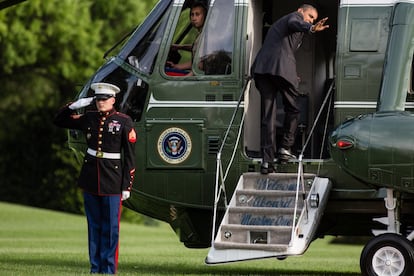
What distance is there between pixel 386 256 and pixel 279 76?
7.27 ft

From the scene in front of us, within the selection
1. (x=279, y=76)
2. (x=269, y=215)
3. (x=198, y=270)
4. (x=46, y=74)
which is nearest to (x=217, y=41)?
(x=279, y=76)

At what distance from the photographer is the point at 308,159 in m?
13.4

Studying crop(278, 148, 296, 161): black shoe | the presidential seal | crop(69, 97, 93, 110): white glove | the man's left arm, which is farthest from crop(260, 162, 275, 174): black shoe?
crop(69, 97, 93, 110): white glove

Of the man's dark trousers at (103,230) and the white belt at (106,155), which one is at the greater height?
the white belt at (106,155)

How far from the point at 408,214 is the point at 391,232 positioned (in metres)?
0.81

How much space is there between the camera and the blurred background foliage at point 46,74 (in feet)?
120

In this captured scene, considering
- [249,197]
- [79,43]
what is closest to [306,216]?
[249,197]

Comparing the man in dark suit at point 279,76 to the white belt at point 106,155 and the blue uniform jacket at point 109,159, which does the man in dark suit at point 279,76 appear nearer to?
the blue uniform jacket at point 109,159

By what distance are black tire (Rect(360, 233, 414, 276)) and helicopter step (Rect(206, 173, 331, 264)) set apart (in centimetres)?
64

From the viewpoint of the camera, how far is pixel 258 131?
45.1 ft

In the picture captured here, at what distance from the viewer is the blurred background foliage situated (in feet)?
120

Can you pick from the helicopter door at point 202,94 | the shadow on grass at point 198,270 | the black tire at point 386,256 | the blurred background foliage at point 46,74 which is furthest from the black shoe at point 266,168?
the blurred background foliage at point 46,74

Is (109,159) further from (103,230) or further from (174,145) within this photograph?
(174,145)

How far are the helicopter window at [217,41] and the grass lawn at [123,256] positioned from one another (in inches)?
91.9
